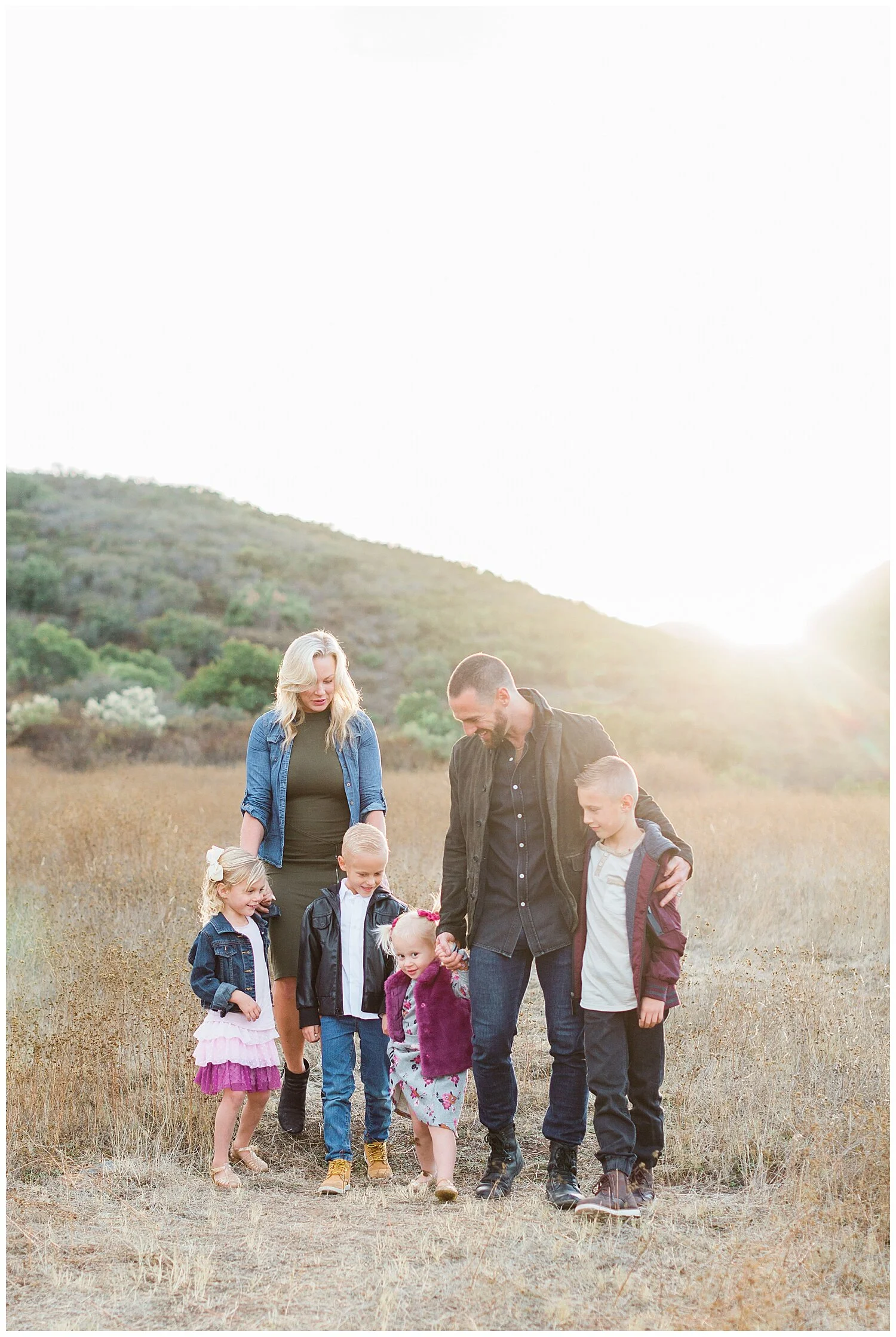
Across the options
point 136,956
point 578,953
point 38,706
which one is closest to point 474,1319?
point 578,953

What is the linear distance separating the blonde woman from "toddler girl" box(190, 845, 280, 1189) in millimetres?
147

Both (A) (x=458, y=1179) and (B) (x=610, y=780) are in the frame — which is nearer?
(B) (x=610, y=780)

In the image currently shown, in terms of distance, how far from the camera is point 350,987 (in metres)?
4.51

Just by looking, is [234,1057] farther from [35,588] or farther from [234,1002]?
[35,588]

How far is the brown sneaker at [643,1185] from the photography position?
4.07 meters

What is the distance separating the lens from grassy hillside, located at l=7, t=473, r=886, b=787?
27562 millimetres

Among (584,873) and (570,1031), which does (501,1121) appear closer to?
(570,1031)

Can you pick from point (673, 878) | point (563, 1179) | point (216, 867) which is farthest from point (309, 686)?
point (563, 1179)

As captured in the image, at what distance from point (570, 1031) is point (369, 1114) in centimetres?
101

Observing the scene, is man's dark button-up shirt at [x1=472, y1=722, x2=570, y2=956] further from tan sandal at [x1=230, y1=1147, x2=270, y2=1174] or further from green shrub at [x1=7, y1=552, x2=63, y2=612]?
green shrub at [x1=7, y1=552, x2=63, y2=612]

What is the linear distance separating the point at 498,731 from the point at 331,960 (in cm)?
122

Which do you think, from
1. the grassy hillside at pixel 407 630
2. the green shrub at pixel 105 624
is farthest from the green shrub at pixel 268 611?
the green shrub at pixel 105 624

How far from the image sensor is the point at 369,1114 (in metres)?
4.58

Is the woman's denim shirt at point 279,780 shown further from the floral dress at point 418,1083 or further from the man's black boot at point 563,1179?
the man's black boot at point 563,1179
